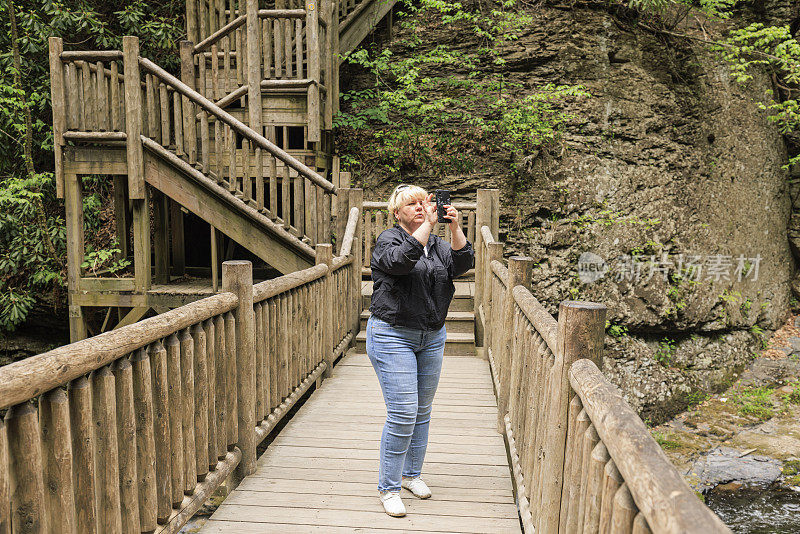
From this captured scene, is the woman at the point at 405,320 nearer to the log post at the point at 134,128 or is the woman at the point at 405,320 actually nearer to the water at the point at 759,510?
the water at the point at 759,510

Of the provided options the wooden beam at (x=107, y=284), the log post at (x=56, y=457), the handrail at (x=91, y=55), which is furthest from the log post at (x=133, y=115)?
the log post at (x=56, y=457)

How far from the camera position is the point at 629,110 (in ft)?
36.7

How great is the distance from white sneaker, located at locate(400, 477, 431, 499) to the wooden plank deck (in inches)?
1.5

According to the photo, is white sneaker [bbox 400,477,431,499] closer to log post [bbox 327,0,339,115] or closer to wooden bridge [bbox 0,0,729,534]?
wooden bridge [bbox 0,0,729,534]

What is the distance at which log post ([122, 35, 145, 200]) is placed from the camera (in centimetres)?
765

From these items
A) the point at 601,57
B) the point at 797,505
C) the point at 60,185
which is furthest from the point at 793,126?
the point at 60,185

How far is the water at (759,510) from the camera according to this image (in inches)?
267

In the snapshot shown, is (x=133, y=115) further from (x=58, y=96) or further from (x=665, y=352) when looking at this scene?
(x=665, y=352)

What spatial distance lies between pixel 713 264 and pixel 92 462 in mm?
11603

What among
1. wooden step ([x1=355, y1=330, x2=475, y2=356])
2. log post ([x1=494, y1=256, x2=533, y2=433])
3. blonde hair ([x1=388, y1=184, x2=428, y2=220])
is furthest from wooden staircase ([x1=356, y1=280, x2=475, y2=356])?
blonde hair ([x1=388, y1=184, x2=428, y2=220])

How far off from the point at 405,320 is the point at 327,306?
2.88 meters

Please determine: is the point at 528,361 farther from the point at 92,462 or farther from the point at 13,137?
the point at 13,137

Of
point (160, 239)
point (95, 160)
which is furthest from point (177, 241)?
point (95, 160)

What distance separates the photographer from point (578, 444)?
205 cm
